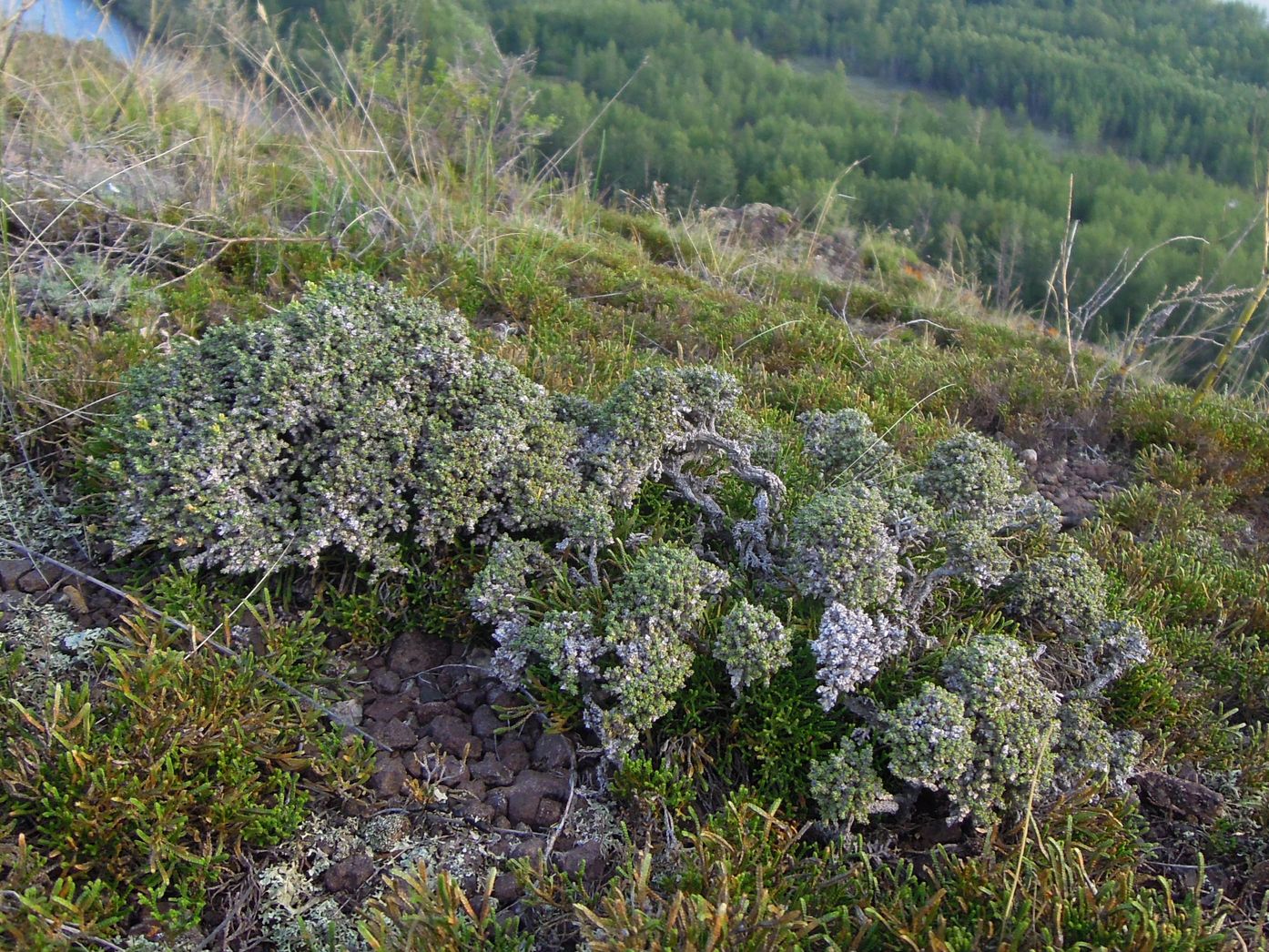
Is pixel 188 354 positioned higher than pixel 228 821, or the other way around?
pixel 188 354

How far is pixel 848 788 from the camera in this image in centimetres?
226

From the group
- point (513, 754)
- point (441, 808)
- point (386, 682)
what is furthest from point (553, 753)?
point (386, 682)

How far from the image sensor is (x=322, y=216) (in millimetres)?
5230

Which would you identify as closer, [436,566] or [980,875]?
[980,875]

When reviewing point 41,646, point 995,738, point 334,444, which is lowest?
point 41,646

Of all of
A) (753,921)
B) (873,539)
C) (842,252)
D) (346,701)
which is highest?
(873,539)

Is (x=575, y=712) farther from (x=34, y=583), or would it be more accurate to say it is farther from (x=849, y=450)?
(x=34, y=583)

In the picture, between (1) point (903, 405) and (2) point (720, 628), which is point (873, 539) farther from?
(1) point (903, 405)

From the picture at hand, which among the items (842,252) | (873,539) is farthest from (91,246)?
(842,252)

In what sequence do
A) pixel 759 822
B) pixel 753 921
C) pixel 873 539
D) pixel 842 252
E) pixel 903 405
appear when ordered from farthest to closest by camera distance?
pixel 842 252, pixel 903 405, pixel 873 539, pixel 759 822, pixel 753 921

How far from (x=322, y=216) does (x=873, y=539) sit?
405cm

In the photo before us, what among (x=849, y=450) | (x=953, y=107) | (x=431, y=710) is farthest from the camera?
(x=953, y=107)

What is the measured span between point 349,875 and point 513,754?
21.2 inches

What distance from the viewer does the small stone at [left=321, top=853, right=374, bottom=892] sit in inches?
85.9
